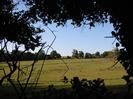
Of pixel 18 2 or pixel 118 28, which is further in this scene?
pixel 18 2

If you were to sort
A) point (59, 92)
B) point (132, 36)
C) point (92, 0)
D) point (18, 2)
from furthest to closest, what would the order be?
point (18, 2), point (92, 0), point (132, 36), point (59, 92)

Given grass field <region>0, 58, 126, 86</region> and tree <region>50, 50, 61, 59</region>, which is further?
grass field <region>0, 58, 126, 86</region>

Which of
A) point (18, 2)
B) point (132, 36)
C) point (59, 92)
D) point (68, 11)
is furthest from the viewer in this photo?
point (18, 2)

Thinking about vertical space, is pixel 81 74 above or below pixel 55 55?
below

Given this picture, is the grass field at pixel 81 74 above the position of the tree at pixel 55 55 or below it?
below

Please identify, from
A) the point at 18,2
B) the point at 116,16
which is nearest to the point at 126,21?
the point at 116,16

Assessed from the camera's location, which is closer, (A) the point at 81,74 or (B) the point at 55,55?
(B) the point at 55,55

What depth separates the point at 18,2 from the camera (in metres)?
16.7

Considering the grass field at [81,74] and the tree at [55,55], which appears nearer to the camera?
the tree at [55,55]

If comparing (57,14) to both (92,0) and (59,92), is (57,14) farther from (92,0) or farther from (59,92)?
(59,92)

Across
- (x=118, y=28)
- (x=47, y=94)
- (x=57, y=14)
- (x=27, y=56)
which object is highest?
(x=57, y=14)

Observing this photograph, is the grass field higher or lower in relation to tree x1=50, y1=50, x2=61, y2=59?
lower

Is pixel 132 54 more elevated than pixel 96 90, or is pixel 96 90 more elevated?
pixel 132 54

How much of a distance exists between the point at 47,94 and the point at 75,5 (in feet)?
24.1
